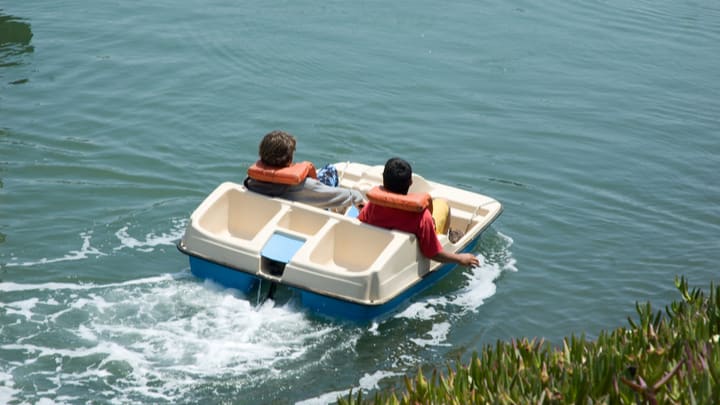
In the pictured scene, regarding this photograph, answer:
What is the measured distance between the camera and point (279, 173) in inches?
343

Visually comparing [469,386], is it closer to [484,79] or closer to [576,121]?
[576,121]

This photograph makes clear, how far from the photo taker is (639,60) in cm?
1672

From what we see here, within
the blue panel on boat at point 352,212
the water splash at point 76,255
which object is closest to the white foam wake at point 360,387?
the blue panel on boat at point 352,212

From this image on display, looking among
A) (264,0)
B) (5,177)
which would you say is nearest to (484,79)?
(264,0)

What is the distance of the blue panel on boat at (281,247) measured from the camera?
26.8 ft

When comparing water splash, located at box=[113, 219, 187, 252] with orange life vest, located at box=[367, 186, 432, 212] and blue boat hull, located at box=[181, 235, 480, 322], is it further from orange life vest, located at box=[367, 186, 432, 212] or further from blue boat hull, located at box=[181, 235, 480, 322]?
orange life vest, located at box=[367, 186, 432, 212]

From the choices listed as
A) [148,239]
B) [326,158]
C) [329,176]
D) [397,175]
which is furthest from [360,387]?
[326,158]

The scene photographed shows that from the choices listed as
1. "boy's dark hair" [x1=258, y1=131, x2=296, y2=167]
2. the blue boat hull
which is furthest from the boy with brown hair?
the blue boat hull

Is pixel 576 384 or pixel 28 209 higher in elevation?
pixel 576 384

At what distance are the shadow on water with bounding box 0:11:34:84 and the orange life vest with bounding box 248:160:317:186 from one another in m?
6.36

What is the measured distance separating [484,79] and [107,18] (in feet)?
21.5

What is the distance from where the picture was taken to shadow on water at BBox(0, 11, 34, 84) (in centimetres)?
1448

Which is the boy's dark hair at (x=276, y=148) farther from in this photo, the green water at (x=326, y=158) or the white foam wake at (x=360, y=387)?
the white foam wake at (x=360, y=387)

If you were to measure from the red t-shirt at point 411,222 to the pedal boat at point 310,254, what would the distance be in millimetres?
79
